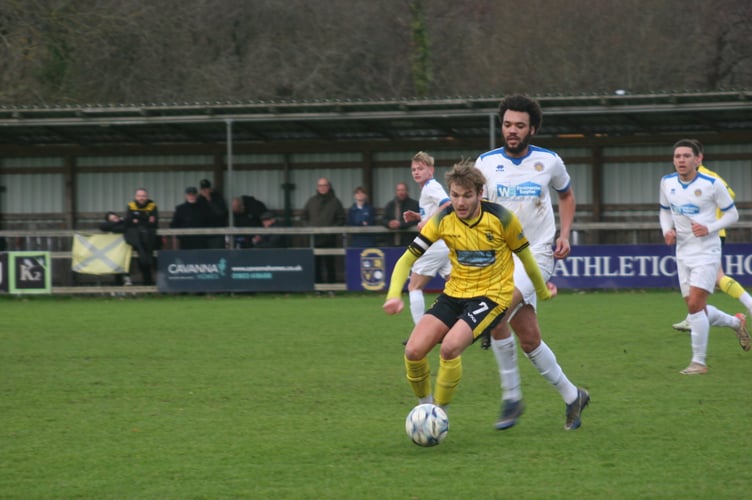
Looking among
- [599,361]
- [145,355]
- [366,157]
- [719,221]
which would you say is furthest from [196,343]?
[366,157]

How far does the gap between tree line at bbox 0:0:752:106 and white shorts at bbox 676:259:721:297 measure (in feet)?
70.9

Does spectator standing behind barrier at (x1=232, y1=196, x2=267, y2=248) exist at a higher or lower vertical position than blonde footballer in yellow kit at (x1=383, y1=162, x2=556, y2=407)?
higher

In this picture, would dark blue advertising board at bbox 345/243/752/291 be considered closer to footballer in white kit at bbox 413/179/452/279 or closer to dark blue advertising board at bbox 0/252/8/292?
dark blue advertising board at bbox 0/252/8/292

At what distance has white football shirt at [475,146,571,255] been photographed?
284 inches

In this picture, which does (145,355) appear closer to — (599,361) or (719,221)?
(599,361)

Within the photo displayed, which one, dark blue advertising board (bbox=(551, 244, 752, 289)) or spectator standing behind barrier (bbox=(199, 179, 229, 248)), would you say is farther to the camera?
spectator standing behind barrier (bbox=(199, 179, 229, 248))

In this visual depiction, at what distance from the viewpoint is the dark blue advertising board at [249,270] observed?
18.8m

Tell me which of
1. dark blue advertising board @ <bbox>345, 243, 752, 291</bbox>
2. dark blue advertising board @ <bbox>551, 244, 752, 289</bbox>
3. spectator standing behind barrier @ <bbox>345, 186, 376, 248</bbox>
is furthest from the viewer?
spectator standing behind barrier @ <bbox>345, 186, 376, 248</bbox>

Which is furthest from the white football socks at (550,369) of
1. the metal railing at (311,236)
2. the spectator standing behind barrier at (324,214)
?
the spectator standing behind barrier at (324,214)

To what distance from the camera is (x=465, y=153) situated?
71.2 feet

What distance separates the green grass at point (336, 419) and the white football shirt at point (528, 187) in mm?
1163

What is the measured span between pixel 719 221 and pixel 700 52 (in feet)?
78.2

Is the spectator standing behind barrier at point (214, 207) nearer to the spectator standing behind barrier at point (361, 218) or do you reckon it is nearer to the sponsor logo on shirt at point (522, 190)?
the spectator standing behind barrier at point (361, 218)

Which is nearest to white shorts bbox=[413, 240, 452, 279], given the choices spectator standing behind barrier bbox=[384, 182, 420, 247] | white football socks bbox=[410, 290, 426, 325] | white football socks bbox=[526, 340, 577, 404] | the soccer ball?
white football socks bbox=[410, 290, 426, 325]
